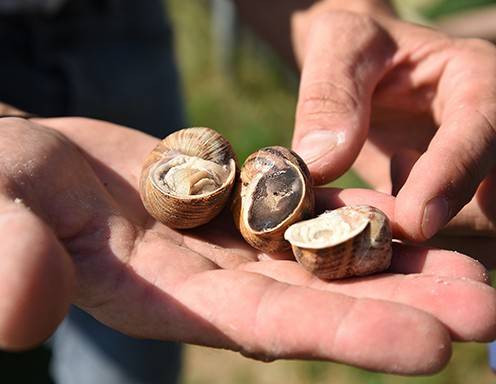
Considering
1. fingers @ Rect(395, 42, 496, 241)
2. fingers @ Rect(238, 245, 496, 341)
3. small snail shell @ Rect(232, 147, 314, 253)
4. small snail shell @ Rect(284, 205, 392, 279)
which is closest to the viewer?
fingers @ Rect(238, 245, 496, 341)

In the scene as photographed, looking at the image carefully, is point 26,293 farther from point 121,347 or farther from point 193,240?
point 121,347

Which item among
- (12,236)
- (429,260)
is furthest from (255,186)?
(12,236)

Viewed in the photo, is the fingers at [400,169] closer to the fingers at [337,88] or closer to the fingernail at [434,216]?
the fingers at [337,88]

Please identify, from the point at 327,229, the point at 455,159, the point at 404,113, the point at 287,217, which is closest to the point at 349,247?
the point at 327,229

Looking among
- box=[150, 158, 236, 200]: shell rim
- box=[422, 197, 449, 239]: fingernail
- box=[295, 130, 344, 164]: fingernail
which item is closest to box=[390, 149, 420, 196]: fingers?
box=[295, 130, 344, 164]: fingernail

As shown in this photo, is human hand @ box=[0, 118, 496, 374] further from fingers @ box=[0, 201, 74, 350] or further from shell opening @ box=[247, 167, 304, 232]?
shell opening @ box=[247, 167, 304, 232]

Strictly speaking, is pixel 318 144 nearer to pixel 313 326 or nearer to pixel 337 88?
pixel 337 88
